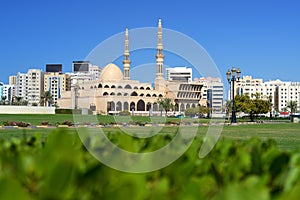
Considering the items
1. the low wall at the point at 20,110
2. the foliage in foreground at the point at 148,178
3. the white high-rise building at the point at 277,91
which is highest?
the white high-rise building at the point at 277,91

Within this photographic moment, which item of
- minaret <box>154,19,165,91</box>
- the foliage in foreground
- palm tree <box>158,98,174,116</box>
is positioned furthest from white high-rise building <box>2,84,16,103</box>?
the foliage in foreground

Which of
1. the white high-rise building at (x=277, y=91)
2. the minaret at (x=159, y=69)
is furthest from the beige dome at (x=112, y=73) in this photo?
the white high-rise building at (x=277, y=91)

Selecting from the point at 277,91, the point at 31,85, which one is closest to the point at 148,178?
the point at 277,91

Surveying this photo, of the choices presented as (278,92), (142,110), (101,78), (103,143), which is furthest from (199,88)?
(103,143)

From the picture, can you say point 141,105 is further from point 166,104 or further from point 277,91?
point 277,91

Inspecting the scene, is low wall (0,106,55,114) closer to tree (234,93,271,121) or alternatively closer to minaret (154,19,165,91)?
minaret (154,19,165,91)

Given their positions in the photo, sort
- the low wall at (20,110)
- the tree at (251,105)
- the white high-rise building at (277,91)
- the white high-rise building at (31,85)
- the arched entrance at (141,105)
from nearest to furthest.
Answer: the tree at (251,105), the low wall at (20,110), the arched entrance at (141,105), the white high-rise building at (277,91), the white high-rise building at (31,85)

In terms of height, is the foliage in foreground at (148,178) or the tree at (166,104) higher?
the tree at (166,104)

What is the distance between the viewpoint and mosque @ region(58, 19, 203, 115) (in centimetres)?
9962

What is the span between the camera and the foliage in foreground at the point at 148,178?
1.05 metres

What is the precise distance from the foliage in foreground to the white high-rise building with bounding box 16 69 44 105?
540ft

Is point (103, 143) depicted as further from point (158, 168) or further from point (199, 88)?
point (199, 88)

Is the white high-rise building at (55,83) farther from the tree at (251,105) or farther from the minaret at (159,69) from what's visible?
the tree at (251,105)

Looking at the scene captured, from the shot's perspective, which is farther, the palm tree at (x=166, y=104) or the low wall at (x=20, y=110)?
the palm tree at (x=166, y=104)
